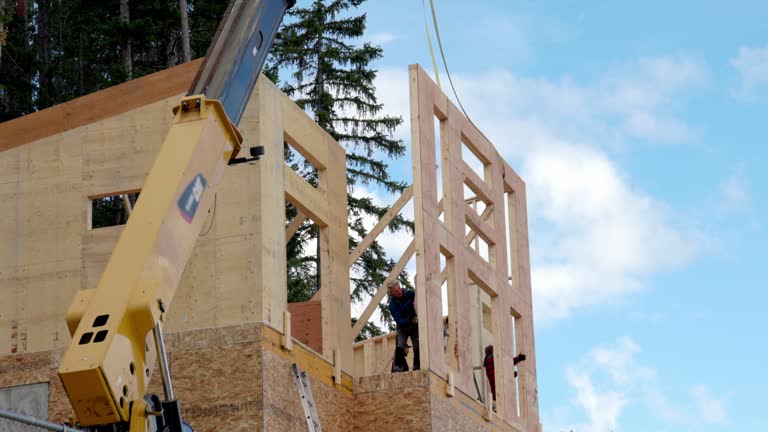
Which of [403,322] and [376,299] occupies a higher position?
[376,299]

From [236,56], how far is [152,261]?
9.35 feet

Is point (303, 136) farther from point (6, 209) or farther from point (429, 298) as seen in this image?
point (6, 209)

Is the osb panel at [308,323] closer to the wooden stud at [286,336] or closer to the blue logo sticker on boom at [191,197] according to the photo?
the wooden stud at [286,336]

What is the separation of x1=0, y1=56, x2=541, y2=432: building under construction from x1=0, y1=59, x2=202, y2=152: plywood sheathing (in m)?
0.02

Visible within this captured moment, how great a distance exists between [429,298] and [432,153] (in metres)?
2.11

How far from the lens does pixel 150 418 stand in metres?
9.41

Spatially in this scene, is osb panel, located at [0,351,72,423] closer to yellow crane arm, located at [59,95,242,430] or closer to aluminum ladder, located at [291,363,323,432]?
aluminum ladder, located at [291,363,323,432]

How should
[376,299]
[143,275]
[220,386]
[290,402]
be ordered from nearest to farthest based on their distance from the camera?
[143,275] → [220,386] → [290,402] → [376,299]

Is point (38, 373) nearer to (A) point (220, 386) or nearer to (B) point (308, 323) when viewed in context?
(A) point (220, 386)

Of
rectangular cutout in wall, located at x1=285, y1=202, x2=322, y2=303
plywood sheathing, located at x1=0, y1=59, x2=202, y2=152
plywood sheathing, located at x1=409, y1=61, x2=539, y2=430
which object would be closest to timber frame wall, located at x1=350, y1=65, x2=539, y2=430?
plywood sheathing, located at x1=409, y1=61, x2=539, y2=430

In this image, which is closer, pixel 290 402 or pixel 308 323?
pixel 290 402

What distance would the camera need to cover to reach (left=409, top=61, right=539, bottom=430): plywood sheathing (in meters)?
16.3

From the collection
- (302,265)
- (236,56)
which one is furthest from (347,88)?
(236,56)

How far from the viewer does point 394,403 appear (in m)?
16.2
